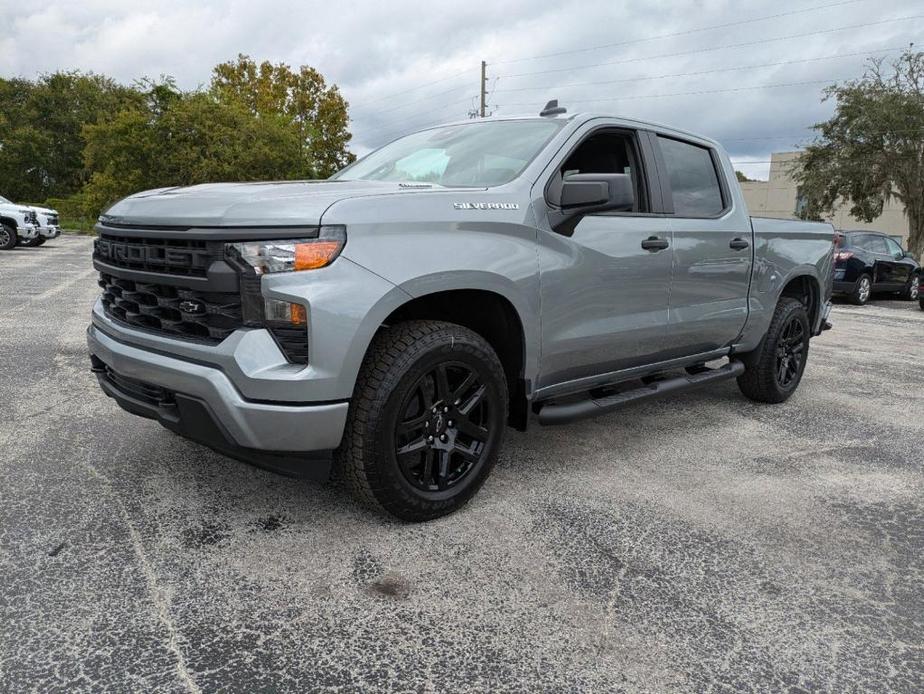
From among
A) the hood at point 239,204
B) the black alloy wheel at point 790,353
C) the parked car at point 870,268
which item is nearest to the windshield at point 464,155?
the hood at point 239,204

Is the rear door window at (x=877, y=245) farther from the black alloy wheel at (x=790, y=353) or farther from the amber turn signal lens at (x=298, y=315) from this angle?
the amber turn signal lens at (x=298, y=315)

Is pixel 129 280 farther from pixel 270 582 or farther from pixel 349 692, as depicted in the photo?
pixel 349 692

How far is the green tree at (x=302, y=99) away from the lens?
4188 cm

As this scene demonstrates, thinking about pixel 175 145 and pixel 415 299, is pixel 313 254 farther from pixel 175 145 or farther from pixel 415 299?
pixel 175 145

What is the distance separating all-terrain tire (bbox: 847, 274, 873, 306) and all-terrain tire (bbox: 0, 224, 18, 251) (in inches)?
791

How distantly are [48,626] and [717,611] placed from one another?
7.24 feet

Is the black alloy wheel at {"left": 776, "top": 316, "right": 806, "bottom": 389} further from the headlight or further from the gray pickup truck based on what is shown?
the headlight

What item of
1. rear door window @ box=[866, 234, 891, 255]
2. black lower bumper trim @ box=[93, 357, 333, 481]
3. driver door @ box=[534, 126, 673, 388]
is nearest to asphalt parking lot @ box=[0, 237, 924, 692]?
black lower bumper trim @ box=[93, 357, 333, 481]

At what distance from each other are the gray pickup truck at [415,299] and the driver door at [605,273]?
0.01m

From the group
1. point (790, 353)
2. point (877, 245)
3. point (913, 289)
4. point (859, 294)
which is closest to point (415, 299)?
point (790, 353)

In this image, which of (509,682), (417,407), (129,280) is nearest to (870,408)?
(417,407)

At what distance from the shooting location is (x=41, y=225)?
19.5 meters

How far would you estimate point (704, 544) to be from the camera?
295cm

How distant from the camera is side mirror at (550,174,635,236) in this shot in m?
3.13
